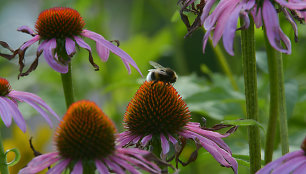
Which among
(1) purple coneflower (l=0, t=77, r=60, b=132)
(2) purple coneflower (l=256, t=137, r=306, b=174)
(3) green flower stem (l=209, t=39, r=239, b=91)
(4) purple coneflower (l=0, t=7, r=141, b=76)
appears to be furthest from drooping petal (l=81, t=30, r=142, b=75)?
(3) green flower stem (l=209, t=39, r=239, b=91)

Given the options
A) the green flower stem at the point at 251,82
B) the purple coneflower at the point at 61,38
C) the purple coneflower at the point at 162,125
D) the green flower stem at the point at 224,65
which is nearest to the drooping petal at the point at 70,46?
the purple coneflower at the point at 61,38

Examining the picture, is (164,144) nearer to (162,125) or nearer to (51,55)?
(162,125)

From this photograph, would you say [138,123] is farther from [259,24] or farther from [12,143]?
[12,143]

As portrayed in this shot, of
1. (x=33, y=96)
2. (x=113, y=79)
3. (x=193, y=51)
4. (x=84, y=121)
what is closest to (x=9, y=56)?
(x=33, y=96)

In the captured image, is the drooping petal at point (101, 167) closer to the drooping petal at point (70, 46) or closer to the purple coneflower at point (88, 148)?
the purple coneflower at point (88, 148)

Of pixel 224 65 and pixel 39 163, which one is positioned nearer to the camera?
pixel 39 163

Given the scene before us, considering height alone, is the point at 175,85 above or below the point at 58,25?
below

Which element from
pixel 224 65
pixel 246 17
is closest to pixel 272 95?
pixel 246 17

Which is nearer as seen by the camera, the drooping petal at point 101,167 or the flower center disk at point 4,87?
Result: the drooping petal at point 101,167
